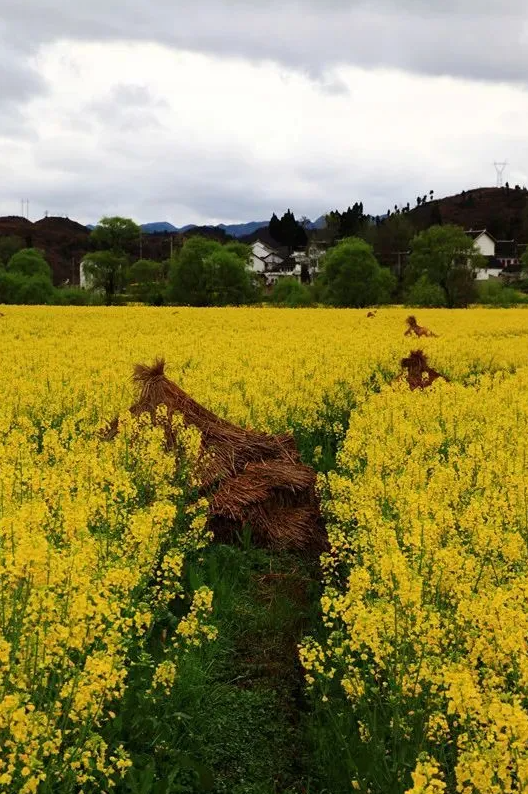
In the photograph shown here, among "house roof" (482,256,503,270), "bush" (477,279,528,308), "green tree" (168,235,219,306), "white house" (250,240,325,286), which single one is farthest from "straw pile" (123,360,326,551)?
"house roof" (482,256,503,270)

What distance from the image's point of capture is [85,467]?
672 cm

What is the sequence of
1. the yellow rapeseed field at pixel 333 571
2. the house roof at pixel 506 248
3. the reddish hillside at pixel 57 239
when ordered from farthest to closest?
the house roof at pixel 506 248, the reddish hillside at pixel 57 239, the yellow rapeseed field at pixel 333 571

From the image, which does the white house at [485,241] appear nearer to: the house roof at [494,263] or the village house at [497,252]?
the village house at [497,252]

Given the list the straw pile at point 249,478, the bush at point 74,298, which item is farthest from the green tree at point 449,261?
the straw pile at point 249,478

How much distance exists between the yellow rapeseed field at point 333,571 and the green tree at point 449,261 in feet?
200

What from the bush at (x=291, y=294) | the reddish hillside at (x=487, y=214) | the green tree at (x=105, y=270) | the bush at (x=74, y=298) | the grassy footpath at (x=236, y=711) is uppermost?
the reddish hillside at (x=487, y=214)

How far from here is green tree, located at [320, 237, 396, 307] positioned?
2854 inches

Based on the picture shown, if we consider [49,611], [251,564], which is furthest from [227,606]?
[49,611]

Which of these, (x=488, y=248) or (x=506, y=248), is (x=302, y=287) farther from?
(x=506, y=248)

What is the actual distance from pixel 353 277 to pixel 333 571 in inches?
2660

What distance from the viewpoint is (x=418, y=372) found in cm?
1519

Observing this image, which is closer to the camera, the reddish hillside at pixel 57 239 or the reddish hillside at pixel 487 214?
the reddish hillside at pixel 57 239

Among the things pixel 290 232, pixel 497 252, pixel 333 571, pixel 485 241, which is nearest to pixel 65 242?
→ pixel 290 232

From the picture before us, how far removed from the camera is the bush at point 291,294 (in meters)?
76.4
